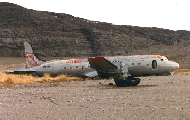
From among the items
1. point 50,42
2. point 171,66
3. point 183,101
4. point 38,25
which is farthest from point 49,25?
point 183,101

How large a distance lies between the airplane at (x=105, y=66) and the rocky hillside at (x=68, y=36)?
2798 inches

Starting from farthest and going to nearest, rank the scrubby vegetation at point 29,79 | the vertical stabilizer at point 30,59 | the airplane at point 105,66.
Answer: the vertical stabilizer at point 30,59 < the scrubby vegetation at point 29,79 < the airplane at point 105,66

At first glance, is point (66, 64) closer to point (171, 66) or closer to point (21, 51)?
point (171, 66)

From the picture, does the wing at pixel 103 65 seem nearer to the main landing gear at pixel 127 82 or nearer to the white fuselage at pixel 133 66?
the white fuselage at pixel 133 66

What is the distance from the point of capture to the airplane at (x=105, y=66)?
22.2 metres

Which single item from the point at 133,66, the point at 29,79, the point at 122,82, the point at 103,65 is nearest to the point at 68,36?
the point at 29,79

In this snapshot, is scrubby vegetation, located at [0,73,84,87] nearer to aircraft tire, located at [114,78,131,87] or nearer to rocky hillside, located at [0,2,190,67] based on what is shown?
aircraft tire, located at [114,78,131,87]

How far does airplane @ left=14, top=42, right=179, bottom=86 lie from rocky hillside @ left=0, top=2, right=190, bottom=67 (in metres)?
71.1

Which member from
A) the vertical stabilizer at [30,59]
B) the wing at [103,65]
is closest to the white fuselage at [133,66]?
the wing at [103,65]

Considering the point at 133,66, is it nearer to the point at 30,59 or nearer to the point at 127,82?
the point at 127,82

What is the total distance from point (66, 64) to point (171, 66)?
39.4 feet

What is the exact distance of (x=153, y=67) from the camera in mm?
24688

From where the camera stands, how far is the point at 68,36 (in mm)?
107062

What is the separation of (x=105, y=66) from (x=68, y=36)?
285 ft
